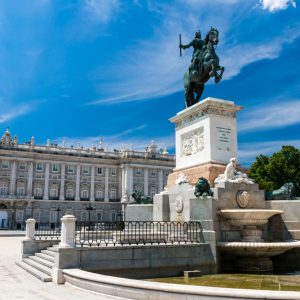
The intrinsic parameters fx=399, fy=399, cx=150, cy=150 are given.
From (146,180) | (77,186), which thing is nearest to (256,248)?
(77,186)

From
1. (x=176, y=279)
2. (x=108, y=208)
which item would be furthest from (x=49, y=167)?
(x=176, y=279)

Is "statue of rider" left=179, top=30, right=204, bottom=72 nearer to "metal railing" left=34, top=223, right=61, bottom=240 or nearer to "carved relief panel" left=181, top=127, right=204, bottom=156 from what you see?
"carved relief panel" left=181, top=127, right=204, bottom=156

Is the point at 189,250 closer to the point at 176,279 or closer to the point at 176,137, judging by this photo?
the point at 176,279

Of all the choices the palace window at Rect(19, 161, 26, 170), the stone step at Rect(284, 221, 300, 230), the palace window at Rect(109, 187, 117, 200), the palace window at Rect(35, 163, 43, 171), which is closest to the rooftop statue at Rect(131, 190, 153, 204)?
the stone step at Rect(284, 221, 300, 230)

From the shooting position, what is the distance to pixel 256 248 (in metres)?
12.2

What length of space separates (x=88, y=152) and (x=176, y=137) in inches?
3092

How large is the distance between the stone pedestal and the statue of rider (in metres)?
2.32

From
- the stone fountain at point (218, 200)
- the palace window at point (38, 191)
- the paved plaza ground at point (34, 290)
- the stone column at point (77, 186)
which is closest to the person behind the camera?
the paved plaza ground at point (34, 290)

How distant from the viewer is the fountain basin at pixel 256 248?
1218 centimetres

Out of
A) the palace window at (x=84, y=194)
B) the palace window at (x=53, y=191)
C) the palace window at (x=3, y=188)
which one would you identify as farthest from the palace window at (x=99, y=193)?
the palace window at (x=3, y=188)

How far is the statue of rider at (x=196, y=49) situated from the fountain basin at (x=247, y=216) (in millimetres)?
7262

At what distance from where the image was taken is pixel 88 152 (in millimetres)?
94500

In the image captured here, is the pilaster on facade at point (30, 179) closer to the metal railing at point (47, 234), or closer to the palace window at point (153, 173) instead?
the palace window at point (153, 173)

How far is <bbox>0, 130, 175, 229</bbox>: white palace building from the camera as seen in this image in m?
84.5
